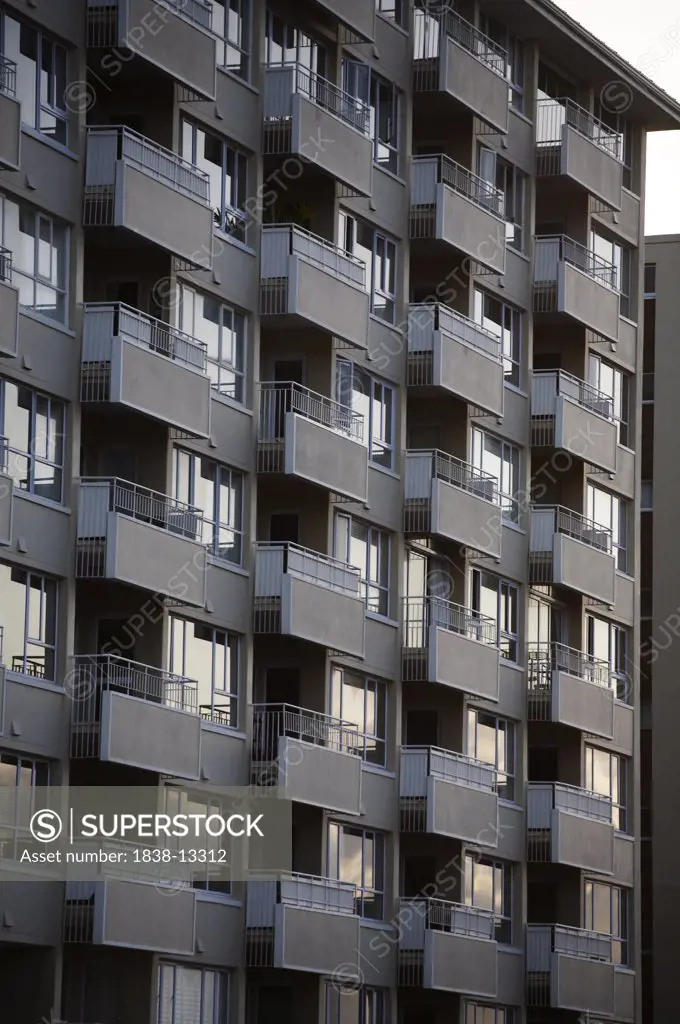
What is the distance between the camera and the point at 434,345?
182 ft

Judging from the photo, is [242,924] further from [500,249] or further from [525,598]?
[500,249]

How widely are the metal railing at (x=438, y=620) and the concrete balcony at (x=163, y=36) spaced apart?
1350cm

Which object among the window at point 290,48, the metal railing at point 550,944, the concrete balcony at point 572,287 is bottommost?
the metal railing at point 550,944

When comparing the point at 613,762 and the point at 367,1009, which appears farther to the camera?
the point at 613,762

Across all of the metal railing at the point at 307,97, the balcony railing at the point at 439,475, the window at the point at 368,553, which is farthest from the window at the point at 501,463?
the metal railing at the point at 307,97

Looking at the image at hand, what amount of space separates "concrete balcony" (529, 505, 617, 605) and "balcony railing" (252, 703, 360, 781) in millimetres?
9701

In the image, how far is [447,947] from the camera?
53.8 meters

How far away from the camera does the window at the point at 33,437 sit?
42906mm

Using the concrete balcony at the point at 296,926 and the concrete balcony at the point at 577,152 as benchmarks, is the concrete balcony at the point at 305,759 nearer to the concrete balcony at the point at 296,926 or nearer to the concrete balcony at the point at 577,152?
the concrete balcony at the point at 296,926

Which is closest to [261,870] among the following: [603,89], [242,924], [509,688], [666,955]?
[242,924]

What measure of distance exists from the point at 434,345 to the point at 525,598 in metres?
8.07

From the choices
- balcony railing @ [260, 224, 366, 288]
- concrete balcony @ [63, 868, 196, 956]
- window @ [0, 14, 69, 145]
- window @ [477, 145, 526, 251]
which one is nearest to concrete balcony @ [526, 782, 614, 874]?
window @ [477, 145, 526, 251]

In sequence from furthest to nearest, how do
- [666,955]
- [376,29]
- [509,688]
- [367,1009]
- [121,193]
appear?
[666,955] → [509,688] → [376,29] → [367,1009] → [121,193]

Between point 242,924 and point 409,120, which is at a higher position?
point 409,120
